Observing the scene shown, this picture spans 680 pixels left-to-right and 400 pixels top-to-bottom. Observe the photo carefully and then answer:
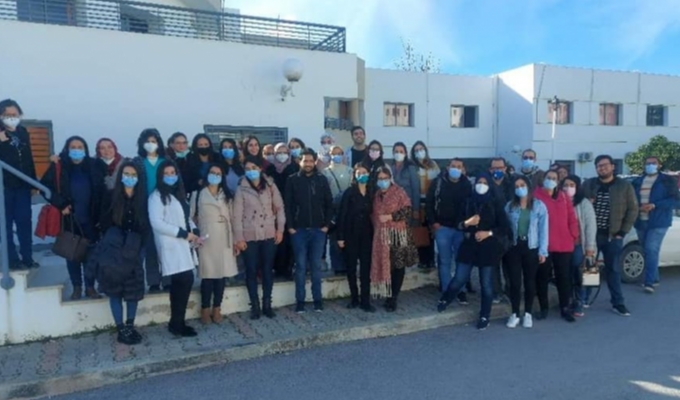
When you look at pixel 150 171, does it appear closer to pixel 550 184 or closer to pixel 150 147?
pixel 150 147

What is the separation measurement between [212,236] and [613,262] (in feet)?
16.2

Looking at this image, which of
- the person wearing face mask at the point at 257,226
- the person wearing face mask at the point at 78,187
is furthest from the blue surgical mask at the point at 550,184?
the person wearing face mask at the point at 78,187

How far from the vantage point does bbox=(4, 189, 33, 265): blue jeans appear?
498 cm

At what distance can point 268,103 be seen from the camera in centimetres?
902

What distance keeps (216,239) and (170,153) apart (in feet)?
4.45

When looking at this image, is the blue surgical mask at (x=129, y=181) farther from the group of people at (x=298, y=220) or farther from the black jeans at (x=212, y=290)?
the black jeans at (x=212, y=290)

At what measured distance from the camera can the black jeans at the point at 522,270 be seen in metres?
5.62

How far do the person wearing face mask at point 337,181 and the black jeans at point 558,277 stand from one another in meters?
2.45

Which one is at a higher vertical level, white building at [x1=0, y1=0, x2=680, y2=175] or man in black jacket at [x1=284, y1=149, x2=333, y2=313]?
white building at [x1=0, y1=0, x2=680, y2=175]

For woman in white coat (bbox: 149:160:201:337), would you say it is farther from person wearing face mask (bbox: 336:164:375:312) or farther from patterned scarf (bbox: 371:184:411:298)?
patterned scarf (bbox: 371:184:411:298)

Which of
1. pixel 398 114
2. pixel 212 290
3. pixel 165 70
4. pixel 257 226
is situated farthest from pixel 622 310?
pixel 398 114

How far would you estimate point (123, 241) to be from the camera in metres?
4.65

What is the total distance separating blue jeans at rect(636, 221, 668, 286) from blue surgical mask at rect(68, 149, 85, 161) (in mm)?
7503

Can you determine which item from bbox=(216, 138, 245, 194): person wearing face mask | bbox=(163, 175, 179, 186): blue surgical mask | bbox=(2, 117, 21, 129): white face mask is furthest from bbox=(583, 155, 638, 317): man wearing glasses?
bbox=(2, 117, 21, 129): white face mask
